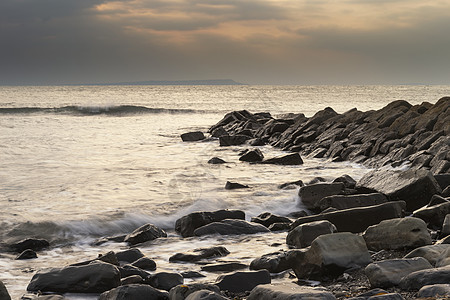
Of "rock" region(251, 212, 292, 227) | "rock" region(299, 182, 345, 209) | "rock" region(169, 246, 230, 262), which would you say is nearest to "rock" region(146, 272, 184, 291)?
"rock" region(169, 246, 230, 262)

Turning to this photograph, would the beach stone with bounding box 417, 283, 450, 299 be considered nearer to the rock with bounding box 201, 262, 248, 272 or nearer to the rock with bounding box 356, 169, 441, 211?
the rock with bounding box 201, 262, 248, 272

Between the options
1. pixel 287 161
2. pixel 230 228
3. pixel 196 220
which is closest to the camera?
pixel 230 228

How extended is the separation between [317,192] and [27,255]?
4.99 m

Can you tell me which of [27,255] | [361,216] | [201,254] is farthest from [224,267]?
[27,255]

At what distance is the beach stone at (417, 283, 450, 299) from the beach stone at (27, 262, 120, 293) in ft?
8.95

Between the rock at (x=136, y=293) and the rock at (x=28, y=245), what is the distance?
2.91m

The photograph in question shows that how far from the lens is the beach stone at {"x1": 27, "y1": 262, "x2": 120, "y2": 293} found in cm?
506

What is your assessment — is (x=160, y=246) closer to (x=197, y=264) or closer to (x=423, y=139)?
(x=197, y=264)

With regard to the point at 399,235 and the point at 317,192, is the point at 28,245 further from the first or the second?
the point at 317,192

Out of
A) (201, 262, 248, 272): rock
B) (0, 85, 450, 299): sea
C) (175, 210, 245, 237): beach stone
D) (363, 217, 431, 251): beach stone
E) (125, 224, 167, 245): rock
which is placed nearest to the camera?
(363, 217, 431, 251): beach stone

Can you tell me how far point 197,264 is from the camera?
608 centimetres

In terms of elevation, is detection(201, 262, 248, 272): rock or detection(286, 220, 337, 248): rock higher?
detection(286, 220, 337, 248): rock

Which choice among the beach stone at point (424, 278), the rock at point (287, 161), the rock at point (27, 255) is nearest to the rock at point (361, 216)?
the beach stone at point (424, 278)

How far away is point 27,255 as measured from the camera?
670cm
